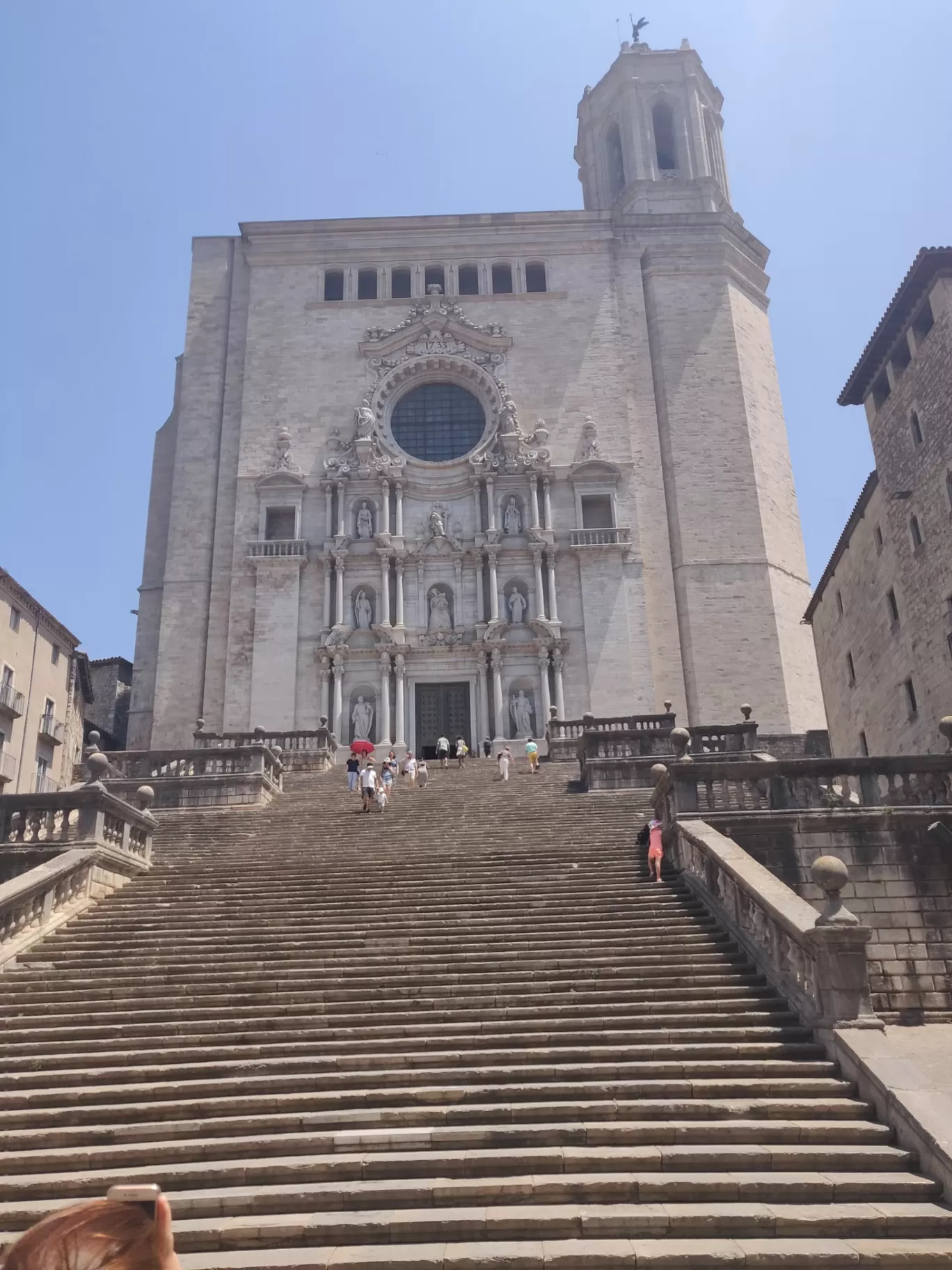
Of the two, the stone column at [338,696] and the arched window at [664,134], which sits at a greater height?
the arched window at [664,134]

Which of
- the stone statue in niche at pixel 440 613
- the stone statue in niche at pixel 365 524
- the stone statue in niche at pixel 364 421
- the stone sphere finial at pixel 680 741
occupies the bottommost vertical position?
the stone sphere finial at pixel 680 741

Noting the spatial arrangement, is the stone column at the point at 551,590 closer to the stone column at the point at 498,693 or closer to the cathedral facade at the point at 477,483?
the cathedral facade at the point at 477,483

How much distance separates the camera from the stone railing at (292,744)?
78.1ft

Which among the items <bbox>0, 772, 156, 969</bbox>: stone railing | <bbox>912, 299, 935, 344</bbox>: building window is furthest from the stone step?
<bbox>912, 299, 935, 344</bbox>: building window

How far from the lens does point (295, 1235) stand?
605 cm

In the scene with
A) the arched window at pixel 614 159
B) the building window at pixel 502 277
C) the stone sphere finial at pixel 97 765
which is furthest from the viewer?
the arched window at pixel 614 159

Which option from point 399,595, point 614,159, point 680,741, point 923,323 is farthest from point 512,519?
point 614,159

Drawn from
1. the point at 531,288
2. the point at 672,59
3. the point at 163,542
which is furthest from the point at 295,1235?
the point at 672,59

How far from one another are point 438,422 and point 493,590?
678 centimetres

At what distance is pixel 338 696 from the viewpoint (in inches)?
1137

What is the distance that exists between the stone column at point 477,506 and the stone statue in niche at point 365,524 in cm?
323

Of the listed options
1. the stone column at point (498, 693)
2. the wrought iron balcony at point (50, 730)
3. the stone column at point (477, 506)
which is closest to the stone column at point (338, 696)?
the stone column at point (498, 693)

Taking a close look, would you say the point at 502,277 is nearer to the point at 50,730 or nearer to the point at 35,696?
the point at 35,696

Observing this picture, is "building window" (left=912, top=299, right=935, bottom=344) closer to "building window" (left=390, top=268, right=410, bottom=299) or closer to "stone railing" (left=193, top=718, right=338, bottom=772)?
"stone railing" (left=193, top=718, right=338, bottom=772)
